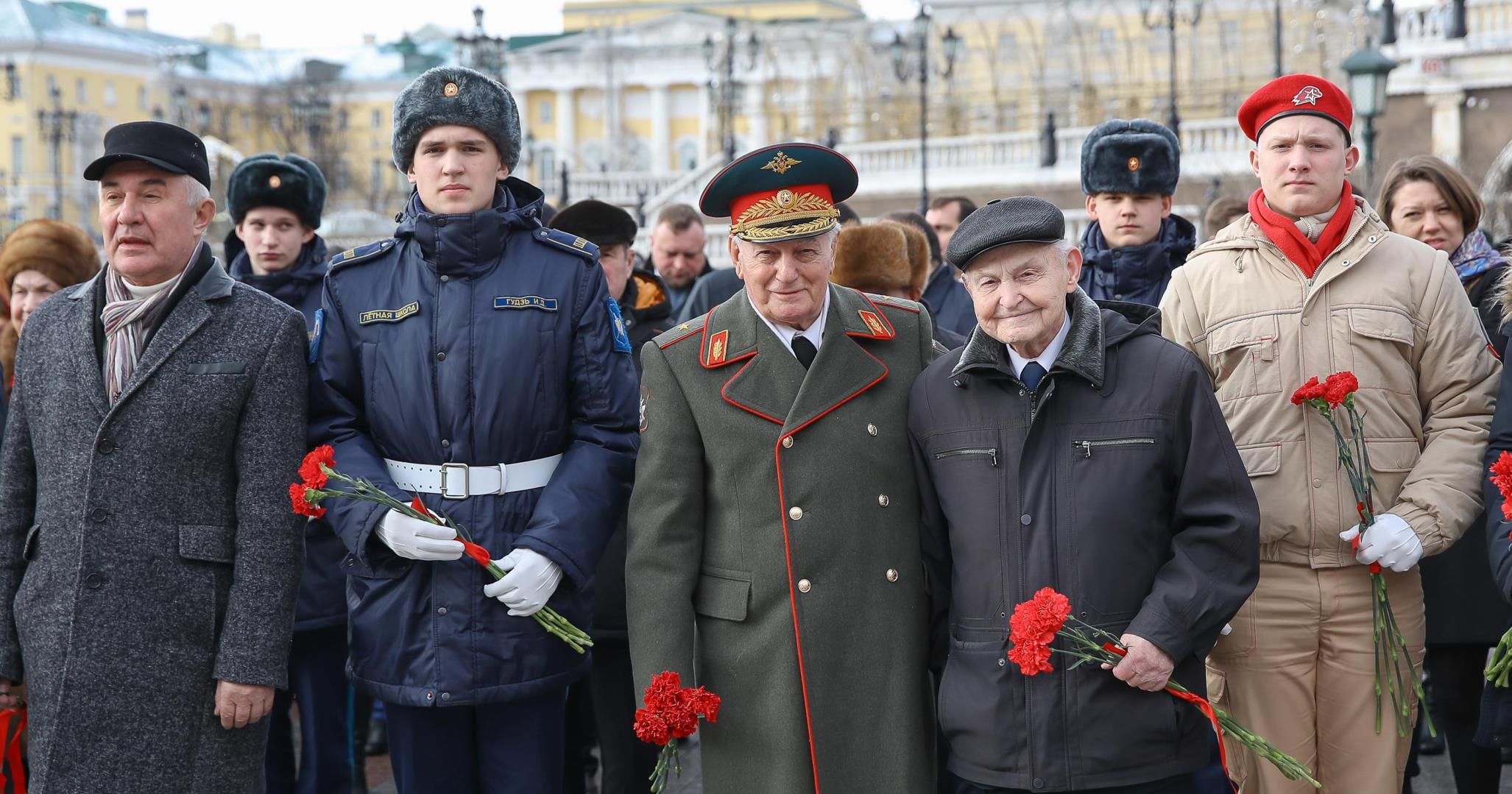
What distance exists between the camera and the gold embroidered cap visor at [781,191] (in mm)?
4180

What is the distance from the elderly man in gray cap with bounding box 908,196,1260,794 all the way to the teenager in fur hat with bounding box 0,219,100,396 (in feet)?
12.2

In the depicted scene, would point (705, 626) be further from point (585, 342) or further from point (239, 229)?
point (239, 229)

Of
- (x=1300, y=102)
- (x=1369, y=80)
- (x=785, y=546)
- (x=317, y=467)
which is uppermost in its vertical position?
(x=1369, y=80)

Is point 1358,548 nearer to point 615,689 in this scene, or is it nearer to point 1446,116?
point 615,689

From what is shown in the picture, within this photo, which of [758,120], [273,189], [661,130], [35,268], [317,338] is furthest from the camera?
[661,130]

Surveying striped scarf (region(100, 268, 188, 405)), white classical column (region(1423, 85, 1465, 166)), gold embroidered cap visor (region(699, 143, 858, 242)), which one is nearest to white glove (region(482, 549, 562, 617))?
gold embroidered cap visor (region(699, 143, 858, 242))

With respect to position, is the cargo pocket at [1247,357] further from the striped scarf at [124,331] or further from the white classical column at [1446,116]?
the white classical column at [1446,116]

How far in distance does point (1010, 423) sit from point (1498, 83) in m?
25.2

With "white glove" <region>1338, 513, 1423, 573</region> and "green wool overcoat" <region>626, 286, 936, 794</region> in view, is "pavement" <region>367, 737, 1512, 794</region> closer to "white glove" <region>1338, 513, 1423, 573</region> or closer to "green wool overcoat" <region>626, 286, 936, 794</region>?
"green wool overcoat" <region>626, 286, 936, 794</region>

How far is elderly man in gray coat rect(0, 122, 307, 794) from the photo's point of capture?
4.18m

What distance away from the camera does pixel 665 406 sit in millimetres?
4211

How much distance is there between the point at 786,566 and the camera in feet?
13.4

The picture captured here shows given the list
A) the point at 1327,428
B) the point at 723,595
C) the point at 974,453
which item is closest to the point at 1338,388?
the point at 1327,428

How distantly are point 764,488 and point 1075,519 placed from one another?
812 millimetres
